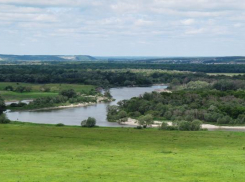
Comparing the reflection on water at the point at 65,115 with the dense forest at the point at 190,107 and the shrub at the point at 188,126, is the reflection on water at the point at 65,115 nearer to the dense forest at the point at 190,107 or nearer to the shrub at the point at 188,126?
the dense forest at the point at 190,107

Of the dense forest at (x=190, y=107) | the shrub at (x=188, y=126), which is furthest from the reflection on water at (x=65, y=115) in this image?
the shrub at (x=188, y=126)

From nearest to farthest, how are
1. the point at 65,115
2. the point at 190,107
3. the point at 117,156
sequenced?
1. the point at 117,156
2. the point at 190,107
3. the point at 65,115

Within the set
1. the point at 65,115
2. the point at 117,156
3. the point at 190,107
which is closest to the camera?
the point at 117,156

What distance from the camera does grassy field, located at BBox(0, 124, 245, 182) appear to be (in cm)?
2581

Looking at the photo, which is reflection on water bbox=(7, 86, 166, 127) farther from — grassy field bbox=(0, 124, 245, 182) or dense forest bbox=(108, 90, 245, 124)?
grassy field bbox=(0, 124, 245, 182)

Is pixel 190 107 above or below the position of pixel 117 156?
below

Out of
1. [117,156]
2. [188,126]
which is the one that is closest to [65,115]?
[188,126]

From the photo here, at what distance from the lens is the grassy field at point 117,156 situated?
25812mm

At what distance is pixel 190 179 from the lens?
82.5 ft

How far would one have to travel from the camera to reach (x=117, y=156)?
34.4 m

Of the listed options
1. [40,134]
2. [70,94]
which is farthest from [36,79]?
[40,134]

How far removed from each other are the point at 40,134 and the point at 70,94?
205 ft

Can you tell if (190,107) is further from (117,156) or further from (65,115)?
(117,156)

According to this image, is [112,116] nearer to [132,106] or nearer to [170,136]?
[132,106]
